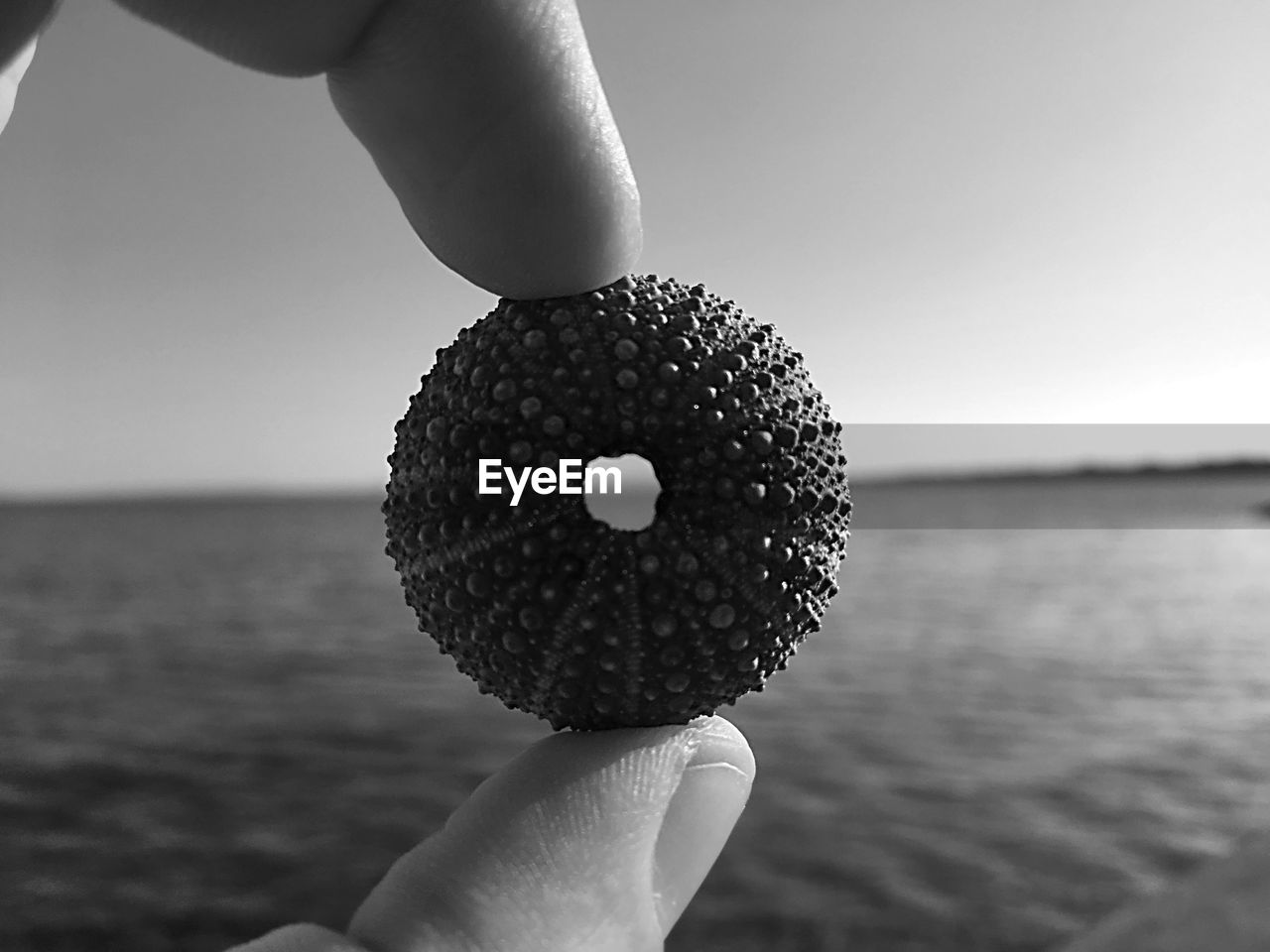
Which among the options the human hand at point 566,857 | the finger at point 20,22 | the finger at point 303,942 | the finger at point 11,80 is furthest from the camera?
the finger at point 11,80

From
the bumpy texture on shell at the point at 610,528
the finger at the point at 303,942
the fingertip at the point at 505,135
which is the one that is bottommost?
the finger at the point at 303,942

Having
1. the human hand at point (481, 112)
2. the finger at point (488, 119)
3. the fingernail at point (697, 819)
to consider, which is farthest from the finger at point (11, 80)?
the fingernail at point (697, 819)

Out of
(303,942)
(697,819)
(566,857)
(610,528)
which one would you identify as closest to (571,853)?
(566,857)

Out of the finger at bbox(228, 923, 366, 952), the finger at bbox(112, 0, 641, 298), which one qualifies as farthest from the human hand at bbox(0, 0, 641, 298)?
the finger at bbox(228, 923, 366, 952)

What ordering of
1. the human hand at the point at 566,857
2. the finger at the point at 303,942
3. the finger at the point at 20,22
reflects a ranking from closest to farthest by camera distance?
1. the finger at the point at 303,942
2. the human hand at the point at 566,857
3. the finger at the point at 20,22

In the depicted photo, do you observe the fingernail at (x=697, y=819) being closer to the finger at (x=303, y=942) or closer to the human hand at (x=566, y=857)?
the human hand at (x=566, y=857)

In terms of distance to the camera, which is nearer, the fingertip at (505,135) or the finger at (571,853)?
the finger at (571,853)

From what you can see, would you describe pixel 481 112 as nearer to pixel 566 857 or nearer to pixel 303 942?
pixel 566 857

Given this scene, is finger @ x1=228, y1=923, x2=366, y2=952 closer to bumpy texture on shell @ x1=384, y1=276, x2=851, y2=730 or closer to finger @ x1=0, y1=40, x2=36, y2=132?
bumpy texture on shell @ x1=384, y1=276, x2=851, y2=730
